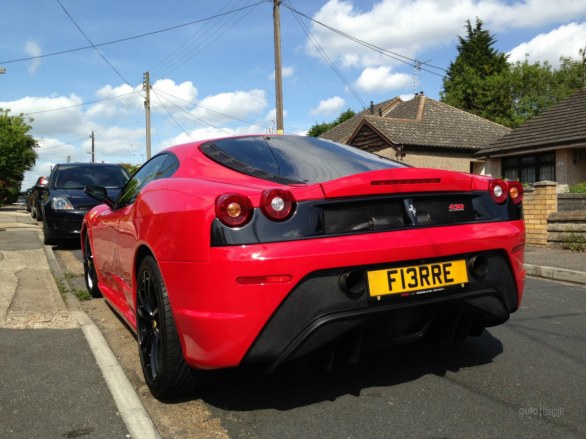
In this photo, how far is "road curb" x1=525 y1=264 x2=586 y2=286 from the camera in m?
6.75

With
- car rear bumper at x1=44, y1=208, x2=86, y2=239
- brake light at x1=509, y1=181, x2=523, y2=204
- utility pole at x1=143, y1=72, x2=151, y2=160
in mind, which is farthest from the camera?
utility pole at x1=143, y1=72, x2=151, y2=160

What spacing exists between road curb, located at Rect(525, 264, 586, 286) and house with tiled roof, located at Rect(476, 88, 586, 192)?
504 inches

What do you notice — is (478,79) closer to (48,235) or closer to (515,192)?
(48,235)

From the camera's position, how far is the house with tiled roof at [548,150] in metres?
19.1

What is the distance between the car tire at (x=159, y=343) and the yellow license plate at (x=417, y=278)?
1.04 meters

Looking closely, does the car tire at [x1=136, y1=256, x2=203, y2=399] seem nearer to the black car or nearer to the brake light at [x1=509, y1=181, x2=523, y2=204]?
the brake light at [x1=509, y1=181, x2=523, y2=204]

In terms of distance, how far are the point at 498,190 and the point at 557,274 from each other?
4.67 metres

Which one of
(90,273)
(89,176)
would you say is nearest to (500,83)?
(89,176)

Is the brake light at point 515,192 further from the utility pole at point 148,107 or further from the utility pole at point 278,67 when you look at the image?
the utility pole at point 148,107

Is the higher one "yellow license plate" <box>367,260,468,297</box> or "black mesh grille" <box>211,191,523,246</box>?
"black mesh grille" <box>211,191,523,246</box>

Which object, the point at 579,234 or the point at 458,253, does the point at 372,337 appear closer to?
the point at 458,253

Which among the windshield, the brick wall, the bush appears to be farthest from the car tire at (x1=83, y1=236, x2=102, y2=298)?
the brick wall

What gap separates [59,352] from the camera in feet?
12.4

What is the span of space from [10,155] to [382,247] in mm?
40062
